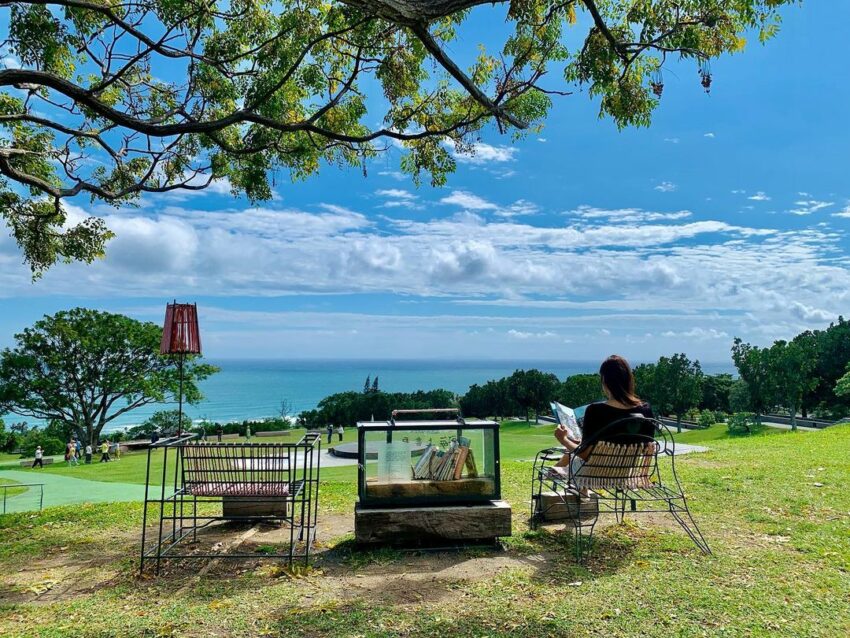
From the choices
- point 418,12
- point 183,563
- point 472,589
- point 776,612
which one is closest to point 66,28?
point 418,12

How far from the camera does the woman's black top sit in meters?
4.41

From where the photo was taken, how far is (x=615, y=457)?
14.6 feet

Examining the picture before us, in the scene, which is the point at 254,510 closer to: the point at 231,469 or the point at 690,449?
the point at 231,469

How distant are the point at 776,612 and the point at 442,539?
2.24 m

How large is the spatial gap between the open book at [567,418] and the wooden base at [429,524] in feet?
3.30

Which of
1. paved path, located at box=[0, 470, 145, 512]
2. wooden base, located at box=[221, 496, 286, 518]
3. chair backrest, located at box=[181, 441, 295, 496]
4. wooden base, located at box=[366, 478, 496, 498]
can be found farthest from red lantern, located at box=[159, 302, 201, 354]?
paved path, located at box=[0, 470, 145, 512]

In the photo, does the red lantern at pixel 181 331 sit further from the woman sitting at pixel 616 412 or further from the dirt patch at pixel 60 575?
the woman sitting at pixel 616 412

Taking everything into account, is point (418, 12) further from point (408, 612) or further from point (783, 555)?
point (783, 555)

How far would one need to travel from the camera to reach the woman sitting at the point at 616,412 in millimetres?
4414

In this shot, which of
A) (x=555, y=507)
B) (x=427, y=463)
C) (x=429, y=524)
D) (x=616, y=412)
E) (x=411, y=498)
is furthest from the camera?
(x=555, y=507)

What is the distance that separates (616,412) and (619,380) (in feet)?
0.82

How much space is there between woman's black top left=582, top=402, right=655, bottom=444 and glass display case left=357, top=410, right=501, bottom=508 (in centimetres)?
74

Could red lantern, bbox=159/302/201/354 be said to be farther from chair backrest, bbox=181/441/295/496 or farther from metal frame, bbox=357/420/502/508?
metal frame, bbox=357/420/502/508

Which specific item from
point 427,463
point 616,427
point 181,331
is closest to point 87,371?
point 181,331
